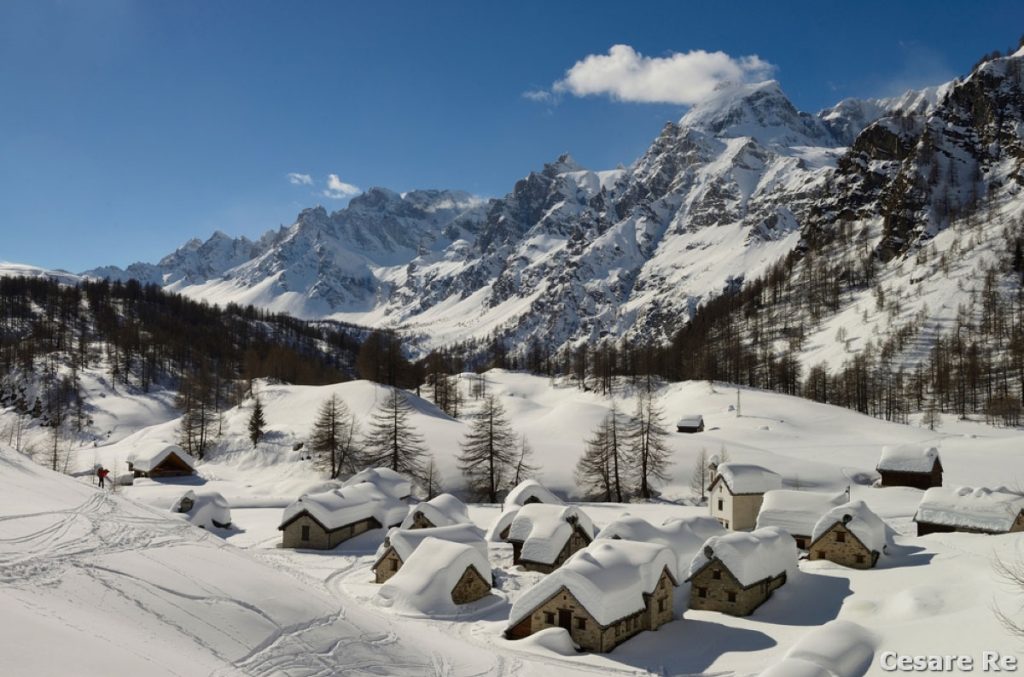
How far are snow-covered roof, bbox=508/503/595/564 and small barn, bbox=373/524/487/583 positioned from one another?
11.9 feet

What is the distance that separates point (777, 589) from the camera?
40.0 meters

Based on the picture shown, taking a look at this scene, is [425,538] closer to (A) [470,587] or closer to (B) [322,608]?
(A) [470,587]

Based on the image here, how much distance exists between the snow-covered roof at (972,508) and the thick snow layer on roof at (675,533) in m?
17.9

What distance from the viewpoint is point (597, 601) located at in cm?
3234

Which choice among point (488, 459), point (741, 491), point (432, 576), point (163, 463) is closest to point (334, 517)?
point (432, 576)

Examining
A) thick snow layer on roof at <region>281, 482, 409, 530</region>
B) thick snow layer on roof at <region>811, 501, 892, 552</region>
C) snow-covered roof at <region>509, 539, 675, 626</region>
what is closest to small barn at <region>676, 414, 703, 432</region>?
thick snow layer on roof at <region>281, 482, 409, 530</region>

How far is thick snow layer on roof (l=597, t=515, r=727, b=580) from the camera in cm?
4456

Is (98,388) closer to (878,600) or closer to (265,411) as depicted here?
(265,411)

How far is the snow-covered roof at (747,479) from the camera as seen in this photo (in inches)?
2314

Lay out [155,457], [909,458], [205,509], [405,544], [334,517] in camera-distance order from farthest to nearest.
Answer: [155,457]
[909,458]
[205,509]
[334,517]
[405,544]

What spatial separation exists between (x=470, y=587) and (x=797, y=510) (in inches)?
1011

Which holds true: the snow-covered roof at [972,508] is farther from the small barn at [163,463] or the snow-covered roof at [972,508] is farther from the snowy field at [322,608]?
the small barn at [163,463]

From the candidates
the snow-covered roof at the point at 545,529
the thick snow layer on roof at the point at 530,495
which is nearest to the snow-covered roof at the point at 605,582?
the snow-covered roof at the point at 545,529

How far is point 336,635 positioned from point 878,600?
28358mm
